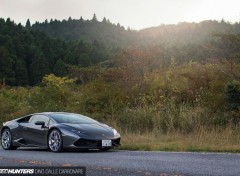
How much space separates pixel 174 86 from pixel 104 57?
70598 mm

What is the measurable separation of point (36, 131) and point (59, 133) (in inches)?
51.3

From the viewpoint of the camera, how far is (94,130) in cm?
1327

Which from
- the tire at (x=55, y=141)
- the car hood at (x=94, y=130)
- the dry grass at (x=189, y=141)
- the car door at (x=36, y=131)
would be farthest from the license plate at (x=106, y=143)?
the car door at (x=36, y=131)

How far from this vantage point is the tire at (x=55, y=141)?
13148 mm

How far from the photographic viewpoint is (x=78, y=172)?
6395 mm

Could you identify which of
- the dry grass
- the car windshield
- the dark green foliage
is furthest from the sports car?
the dark green foliage

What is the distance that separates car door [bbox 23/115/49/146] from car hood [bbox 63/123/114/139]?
892 mm

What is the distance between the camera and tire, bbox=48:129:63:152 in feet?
43.1

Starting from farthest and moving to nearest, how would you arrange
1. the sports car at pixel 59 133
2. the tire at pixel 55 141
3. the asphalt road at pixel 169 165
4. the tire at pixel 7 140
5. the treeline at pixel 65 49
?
1. the treeline at pixel 65 49
2. the tire at pixel 7 140
3. the tire at pixel 55 141
4. the sports car at pixel 59 133
5. the asphalt road at pixel 169 165

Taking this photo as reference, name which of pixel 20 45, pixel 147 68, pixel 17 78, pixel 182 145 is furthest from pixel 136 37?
pixel 182 145

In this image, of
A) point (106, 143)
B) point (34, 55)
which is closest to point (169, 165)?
point (106, 143)

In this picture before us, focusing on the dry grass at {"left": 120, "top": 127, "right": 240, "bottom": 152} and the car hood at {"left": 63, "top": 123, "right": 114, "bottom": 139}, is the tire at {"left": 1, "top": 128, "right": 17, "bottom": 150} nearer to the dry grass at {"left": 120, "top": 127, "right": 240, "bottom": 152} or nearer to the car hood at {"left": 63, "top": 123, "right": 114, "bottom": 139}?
the car hood at {"left": 63, "top": 123, "right": 114, "bottom": 139}

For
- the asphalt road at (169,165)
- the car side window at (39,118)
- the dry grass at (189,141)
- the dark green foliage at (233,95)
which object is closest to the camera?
the asphalt road at (169,165)

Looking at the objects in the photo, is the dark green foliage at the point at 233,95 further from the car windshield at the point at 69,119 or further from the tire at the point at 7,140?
the tire at the point at 7,140
